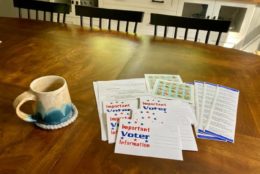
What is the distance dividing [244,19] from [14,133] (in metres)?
2.40

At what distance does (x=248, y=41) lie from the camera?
8.07 feet

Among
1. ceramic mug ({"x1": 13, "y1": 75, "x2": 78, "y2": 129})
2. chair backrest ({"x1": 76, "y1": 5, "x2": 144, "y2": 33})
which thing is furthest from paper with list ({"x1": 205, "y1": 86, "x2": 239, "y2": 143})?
chair backrest ({"x1": 76, "y1": 5, "x2": 144, "y2": 33})

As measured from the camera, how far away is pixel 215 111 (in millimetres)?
778

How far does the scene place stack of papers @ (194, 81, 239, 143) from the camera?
69 centimetres

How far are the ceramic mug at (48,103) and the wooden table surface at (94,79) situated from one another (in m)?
0.03

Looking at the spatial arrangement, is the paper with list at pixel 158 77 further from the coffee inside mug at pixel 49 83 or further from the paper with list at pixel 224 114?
the coffee inside mug at pixel 49 83

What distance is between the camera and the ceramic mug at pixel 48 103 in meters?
0.62

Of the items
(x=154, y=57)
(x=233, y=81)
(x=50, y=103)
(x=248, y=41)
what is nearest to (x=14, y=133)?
(x=50, y=103)

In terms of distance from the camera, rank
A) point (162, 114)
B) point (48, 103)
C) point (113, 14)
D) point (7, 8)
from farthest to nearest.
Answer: point (7, 8), point (113, 14), point (162, 114), point (48, 103)

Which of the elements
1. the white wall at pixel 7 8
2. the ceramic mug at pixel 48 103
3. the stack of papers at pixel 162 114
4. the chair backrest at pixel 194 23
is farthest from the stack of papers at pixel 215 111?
the white wall at pixel 7 8

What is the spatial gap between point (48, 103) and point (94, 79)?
1.08 feet

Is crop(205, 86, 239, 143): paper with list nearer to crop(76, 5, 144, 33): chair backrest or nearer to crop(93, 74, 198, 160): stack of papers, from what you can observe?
crop(93, 74, 198, 160): stack of papers

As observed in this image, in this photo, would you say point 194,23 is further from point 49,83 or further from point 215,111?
point 49,83

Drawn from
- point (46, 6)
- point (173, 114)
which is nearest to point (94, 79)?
point (173, 114)
